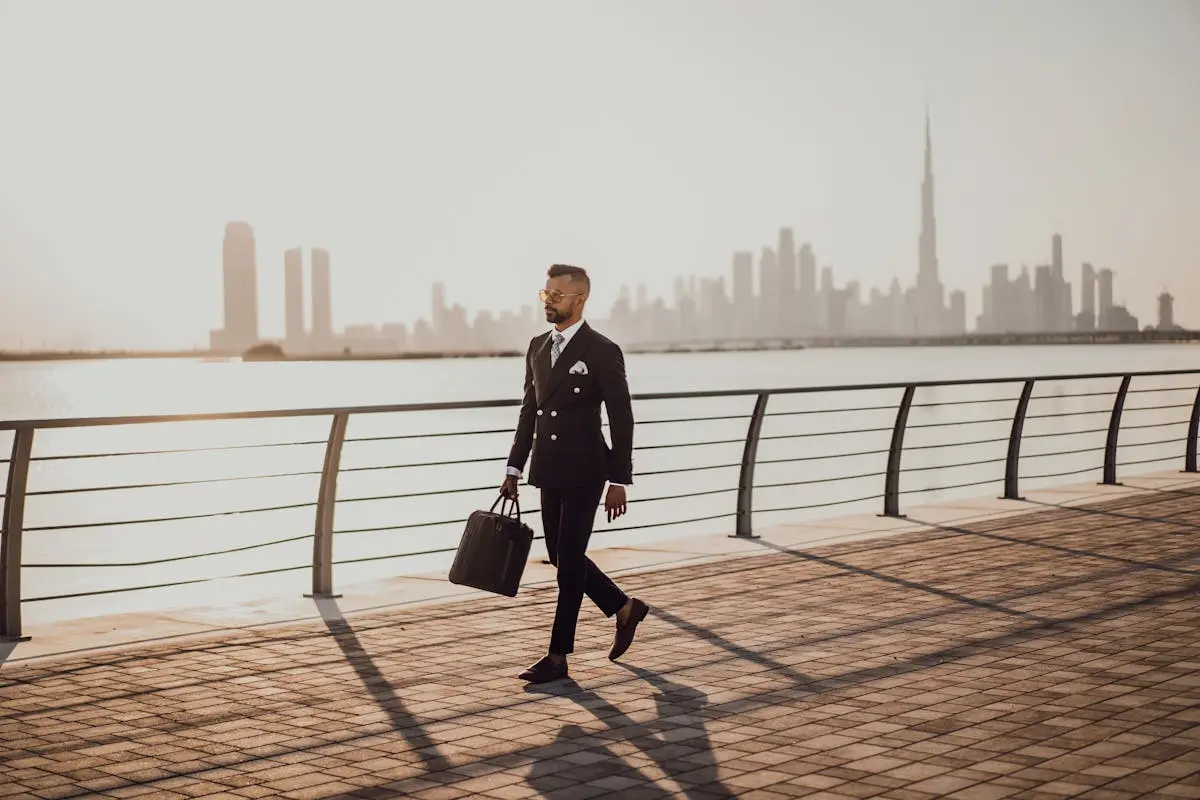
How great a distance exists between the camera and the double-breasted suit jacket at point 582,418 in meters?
7.21

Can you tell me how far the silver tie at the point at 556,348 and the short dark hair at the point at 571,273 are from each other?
0.27 meters

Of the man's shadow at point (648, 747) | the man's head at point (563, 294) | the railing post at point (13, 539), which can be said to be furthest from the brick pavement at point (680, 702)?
the man's head at point (563, 294)

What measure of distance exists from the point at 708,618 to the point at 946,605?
1532 millimetres

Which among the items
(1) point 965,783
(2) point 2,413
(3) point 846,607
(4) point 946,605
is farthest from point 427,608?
(2) point 2,413

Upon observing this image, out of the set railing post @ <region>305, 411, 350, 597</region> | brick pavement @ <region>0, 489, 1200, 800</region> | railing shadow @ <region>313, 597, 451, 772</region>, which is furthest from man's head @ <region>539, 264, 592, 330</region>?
railing post @ <region>305, 411, 350, 597</region>

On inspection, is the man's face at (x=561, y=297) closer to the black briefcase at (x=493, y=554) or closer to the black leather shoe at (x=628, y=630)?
the black briefcase at (x=493, y=554)

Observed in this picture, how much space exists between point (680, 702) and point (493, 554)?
1280 mm

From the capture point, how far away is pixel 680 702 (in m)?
6.62

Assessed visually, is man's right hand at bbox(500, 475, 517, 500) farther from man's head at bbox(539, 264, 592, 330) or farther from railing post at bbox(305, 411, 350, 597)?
railing post at bbox(305, 411, 350, 597)

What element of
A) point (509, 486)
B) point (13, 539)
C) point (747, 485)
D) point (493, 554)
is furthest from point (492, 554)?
point (747, 485)

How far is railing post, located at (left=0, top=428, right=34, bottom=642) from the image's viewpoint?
7.98 meters

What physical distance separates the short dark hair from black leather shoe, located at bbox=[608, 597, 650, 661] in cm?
160

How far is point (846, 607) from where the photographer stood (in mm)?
9047

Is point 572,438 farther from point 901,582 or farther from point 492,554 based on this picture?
point 901,582
